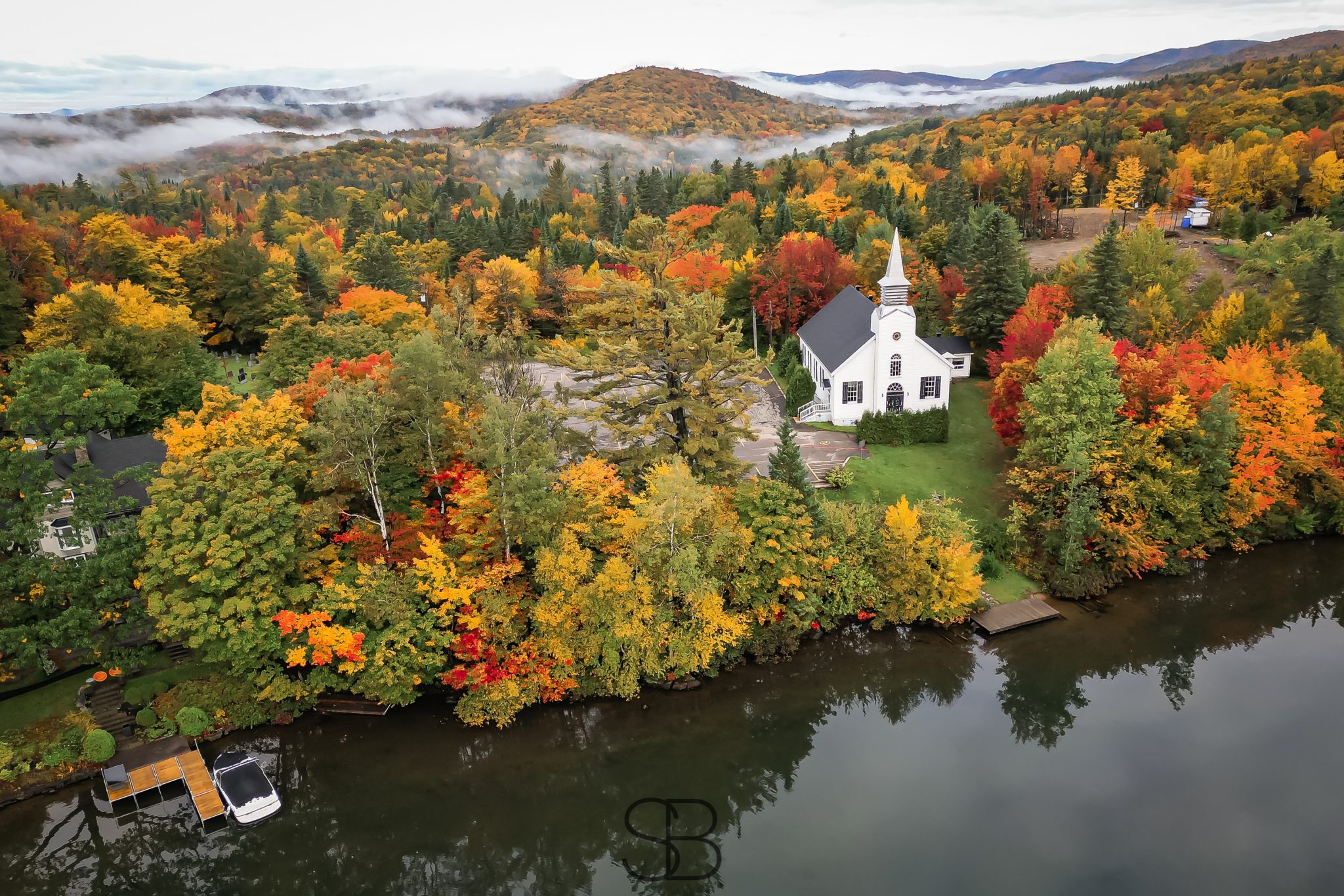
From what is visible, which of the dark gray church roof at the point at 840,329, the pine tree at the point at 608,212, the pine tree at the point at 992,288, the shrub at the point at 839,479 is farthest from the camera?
the pine tree at the point at 608,212

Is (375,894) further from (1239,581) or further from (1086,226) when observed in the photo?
(1086,226)

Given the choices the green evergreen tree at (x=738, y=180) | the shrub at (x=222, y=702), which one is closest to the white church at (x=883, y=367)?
the shrub at (x=222, y=702)

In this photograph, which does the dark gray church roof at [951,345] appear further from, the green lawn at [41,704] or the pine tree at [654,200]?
the pine tree at [654,200]

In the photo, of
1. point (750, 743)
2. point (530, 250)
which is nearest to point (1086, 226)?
point (530, 250)

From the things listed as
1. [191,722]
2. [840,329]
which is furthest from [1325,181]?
[191,722]

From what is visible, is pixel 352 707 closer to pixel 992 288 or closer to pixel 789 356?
pixel 789 356

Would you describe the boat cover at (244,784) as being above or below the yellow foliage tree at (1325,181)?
below
